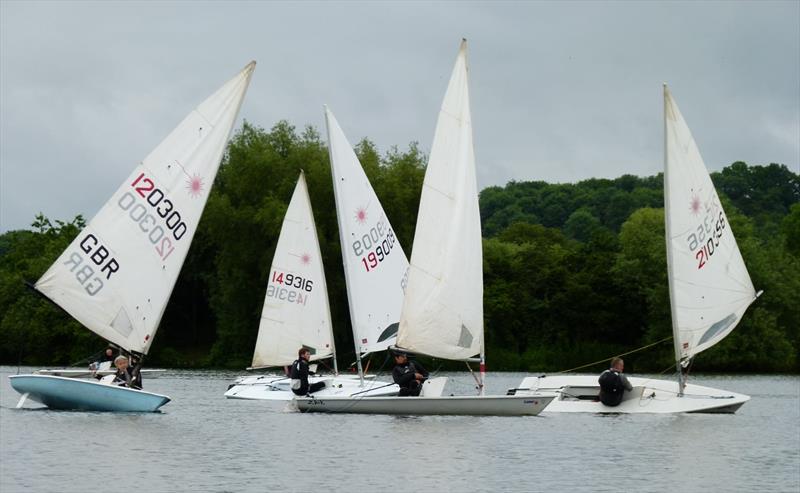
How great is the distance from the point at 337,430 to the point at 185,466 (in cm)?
682

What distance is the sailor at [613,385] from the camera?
32875 mm

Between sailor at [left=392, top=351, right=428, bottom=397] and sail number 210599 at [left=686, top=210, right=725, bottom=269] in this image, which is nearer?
sailor at [left=392, top=351, right=428, bottom=397]

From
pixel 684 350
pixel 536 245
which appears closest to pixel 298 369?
pixel 684 350

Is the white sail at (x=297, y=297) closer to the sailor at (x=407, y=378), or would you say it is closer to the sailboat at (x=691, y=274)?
the sailboat at (x=691, y=274)

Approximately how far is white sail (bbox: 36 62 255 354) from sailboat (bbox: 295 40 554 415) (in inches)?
226

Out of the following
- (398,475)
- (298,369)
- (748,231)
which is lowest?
(398,475)

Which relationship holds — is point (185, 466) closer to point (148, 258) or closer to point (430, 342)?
point (148, 258)

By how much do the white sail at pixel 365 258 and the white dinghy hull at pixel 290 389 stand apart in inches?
44.8

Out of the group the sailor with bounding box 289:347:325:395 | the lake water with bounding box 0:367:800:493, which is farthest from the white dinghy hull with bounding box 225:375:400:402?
the sailor with bounding box 289:347:325:395

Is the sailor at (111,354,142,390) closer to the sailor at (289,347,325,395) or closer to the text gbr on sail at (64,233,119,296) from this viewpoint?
the text gbr on sail at (64,233,119,296)

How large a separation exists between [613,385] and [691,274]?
3837 mm

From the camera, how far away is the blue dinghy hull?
28.8m

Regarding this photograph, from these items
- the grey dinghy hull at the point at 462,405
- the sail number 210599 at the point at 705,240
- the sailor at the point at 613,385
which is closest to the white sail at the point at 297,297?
the grey dinghy hull at the point at 462,405

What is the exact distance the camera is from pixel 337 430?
28219 mm
